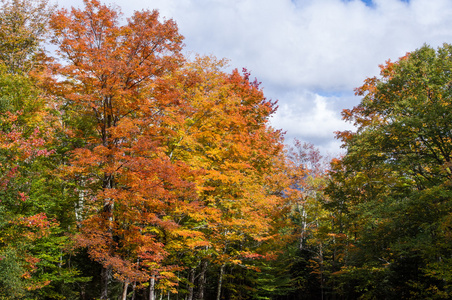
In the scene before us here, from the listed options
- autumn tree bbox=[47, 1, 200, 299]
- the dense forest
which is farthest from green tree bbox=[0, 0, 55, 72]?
autumn tree bbox=[47, 1, 200, 299]

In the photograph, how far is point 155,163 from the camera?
39.7 ft

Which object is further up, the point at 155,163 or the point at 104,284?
the point at 155,163

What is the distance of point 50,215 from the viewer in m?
16.9

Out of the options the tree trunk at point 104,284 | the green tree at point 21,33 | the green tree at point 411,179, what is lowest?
the tree trunk at point 104,284

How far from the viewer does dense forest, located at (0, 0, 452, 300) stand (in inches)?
483

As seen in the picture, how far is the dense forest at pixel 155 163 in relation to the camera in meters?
12.3

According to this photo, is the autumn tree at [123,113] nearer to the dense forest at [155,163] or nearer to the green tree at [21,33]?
the dense forest at [155,163]

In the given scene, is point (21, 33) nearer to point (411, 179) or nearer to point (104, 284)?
point (104, 284)

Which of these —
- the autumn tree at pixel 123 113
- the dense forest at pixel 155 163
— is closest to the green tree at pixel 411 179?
the dense forest at pixel 155 163

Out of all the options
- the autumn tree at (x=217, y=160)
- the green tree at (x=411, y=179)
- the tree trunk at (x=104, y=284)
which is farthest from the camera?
the autumn tree at (x=217, y=160)

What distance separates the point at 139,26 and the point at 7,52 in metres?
12.6

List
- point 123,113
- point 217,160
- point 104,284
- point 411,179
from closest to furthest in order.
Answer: point 104,284 → point 123,113 → point 217,160 → point 411,179

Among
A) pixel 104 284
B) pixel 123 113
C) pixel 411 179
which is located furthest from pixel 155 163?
pixel 411 179

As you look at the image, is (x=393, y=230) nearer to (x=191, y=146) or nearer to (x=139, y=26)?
(x=191, y=146)
